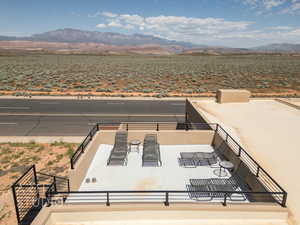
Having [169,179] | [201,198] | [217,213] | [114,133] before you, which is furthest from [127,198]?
[114,133]

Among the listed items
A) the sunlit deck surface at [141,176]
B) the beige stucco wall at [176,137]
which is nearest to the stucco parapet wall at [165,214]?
the sunlit deck surface at [141,176]

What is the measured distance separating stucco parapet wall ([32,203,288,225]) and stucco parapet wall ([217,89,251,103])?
1377 centimetres

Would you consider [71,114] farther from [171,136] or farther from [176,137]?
[176,137]

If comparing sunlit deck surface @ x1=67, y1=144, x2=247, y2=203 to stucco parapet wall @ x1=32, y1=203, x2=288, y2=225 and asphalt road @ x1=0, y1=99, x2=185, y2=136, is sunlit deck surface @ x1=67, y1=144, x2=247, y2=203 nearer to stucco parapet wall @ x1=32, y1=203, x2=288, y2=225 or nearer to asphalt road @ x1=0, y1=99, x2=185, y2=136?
stucco parapet wall @ x1=32, y1=203, x2=288, y2=225

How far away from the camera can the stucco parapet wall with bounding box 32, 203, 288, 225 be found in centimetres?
600

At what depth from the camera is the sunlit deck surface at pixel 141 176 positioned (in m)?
8.00

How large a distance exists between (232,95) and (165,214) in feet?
50.1

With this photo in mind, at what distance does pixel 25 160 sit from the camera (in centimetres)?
1302

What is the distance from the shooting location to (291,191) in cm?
682

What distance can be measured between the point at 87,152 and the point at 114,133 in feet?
7.89

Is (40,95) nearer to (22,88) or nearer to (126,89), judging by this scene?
(22,88)

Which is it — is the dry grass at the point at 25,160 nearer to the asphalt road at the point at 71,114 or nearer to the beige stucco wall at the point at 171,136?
the asphalt road at the point at 71,114

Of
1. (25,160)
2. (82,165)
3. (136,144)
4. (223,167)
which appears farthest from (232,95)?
(25,160)

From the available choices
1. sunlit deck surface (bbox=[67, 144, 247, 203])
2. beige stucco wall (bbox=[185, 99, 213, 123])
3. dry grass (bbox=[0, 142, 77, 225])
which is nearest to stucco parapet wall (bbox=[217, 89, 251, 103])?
beige stucco wall (bbox=[185, 99, 213, 123])
